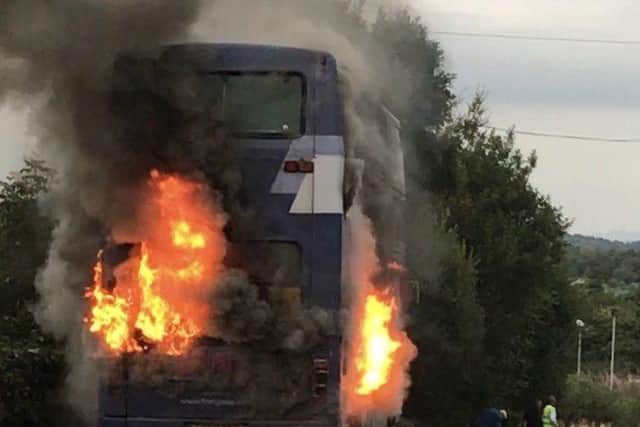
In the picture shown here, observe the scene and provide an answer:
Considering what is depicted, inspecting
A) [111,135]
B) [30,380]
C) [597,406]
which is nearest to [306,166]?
[111,135]

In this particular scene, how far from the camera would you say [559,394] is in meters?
38.3

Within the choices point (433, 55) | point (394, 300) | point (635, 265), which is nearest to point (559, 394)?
point (433, 55)

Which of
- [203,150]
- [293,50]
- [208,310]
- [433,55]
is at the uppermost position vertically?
[433,55]

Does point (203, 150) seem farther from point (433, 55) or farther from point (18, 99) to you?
point (433, 55)

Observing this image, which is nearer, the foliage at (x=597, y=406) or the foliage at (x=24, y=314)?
the foliage at (x=24, y=314)

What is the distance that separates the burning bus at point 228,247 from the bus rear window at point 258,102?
0.01m

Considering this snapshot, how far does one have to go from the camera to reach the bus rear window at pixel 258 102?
1344 cm

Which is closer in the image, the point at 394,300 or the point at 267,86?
the point at 267,86

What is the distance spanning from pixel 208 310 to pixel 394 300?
4.97 m

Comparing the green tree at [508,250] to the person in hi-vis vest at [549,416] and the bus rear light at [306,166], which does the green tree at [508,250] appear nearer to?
the person in hi-vis vest at [549,416]

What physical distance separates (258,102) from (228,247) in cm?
147

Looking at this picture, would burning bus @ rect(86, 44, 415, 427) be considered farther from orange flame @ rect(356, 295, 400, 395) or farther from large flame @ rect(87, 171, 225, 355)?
orange flame @ rect(356, 295, 400, 395)

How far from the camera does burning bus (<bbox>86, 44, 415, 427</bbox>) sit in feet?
44.0

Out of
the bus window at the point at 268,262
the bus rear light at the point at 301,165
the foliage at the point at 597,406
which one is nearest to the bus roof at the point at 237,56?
the bus rear light at the point at 301,165
